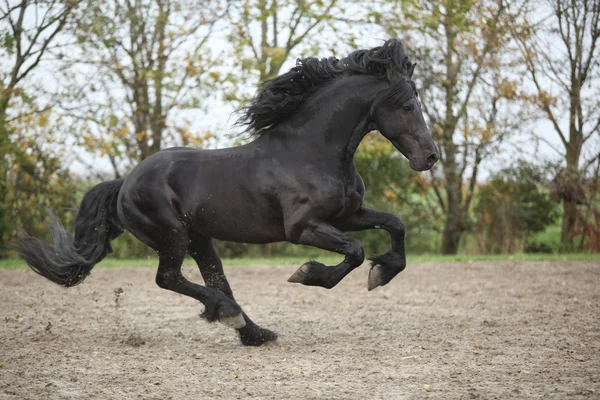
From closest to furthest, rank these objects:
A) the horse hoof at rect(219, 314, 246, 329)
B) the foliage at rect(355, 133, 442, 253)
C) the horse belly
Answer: the horse belly
the horse hoof at rect(219, 314, 246, 329)
the foliage at rect(355, 133, 442, 253)

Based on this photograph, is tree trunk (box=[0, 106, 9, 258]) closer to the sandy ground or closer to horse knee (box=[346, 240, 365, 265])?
A: the sandy ground

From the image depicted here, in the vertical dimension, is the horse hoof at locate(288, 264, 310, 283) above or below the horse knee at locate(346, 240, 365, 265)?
below

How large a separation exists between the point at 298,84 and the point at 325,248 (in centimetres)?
133

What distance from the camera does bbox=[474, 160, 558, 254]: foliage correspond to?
14.4 meters

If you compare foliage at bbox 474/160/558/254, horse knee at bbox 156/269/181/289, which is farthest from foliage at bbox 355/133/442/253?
horse knee at bbox 156/269/181/289

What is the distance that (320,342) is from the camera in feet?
18.9

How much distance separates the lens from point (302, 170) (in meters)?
5.08

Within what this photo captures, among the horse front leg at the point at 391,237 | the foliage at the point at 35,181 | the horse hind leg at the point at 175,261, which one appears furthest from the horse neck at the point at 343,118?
the foliage at the point at 35,181

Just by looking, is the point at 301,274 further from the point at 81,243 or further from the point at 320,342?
the point at 81,243

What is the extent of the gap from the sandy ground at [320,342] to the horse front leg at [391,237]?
0.59 meters

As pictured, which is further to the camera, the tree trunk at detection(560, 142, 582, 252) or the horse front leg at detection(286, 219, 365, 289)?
the tree trunk at detection(560, 142, 582, 252)

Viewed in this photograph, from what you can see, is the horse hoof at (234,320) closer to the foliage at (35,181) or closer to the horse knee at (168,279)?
the horse knee at (168,279)

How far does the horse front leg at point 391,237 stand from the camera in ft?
16.5

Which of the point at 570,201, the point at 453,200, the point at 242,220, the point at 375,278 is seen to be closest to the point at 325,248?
the point at 375,278
